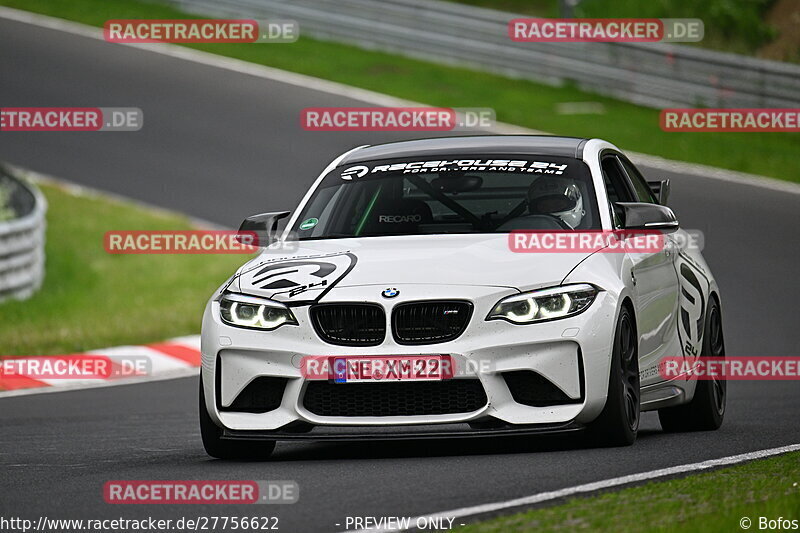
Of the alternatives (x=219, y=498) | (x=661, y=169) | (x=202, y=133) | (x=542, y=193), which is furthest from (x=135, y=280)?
(x=219, y=498)

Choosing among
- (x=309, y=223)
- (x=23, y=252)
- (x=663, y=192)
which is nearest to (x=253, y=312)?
(x=309, y=223)

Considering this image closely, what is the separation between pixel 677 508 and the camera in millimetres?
6309

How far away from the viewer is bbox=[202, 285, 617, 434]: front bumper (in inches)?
312

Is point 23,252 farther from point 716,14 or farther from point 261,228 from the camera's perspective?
point 716,14

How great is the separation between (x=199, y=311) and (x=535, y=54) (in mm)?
12049

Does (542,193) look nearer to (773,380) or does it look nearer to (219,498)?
(219,498)

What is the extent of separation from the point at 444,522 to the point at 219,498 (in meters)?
1.31

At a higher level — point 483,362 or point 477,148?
point 477,148

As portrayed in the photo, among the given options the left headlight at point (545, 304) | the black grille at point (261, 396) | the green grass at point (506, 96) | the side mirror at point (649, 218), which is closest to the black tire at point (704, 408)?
the side mirror at point (649, 218)

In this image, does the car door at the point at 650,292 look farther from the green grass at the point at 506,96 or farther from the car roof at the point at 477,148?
the green grass at the point at 506,96

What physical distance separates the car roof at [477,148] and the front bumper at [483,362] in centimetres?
166

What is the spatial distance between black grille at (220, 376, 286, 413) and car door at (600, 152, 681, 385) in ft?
6.14

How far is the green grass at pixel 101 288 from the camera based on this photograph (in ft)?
55.2

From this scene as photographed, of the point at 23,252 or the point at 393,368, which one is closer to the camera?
the point at 393,368
